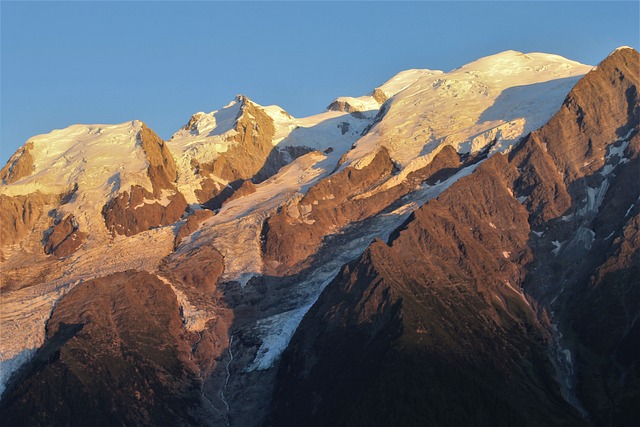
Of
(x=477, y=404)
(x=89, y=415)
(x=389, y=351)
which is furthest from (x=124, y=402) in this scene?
(x=477, y=404)

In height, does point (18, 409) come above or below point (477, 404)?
above

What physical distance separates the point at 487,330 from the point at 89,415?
63.1 meters

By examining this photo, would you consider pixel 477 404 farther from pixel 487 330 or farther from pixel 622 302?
pixel 622 302

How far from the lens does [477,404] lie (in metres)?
177

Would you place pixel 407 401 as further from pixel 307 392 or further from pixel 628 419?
pixel 628 419

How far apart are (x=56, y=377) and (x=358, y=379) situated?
49.4 meters

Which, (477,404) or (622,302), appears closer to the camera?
(477,404)

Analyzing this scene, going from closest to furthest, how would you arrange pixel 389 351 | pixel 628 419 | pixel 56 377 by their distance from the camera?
pixel 628 419 → pixel 389 351 → pixel 56 377

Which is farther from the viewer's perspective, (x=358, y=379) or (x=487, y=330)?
(x=487, y=330)

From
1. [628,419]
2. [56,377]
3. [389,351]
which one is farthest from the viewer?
[56,377]

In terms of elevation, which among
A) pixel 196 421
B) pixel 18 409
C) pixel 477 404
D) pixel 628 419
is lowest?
pixel 628 419

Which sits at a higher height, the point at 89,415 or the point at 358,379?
the point at 89,415

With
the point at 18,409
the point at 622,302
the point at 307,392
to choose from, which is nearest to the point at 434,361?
the point at 307,392

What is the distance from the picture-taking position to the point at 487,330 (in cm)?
19812
